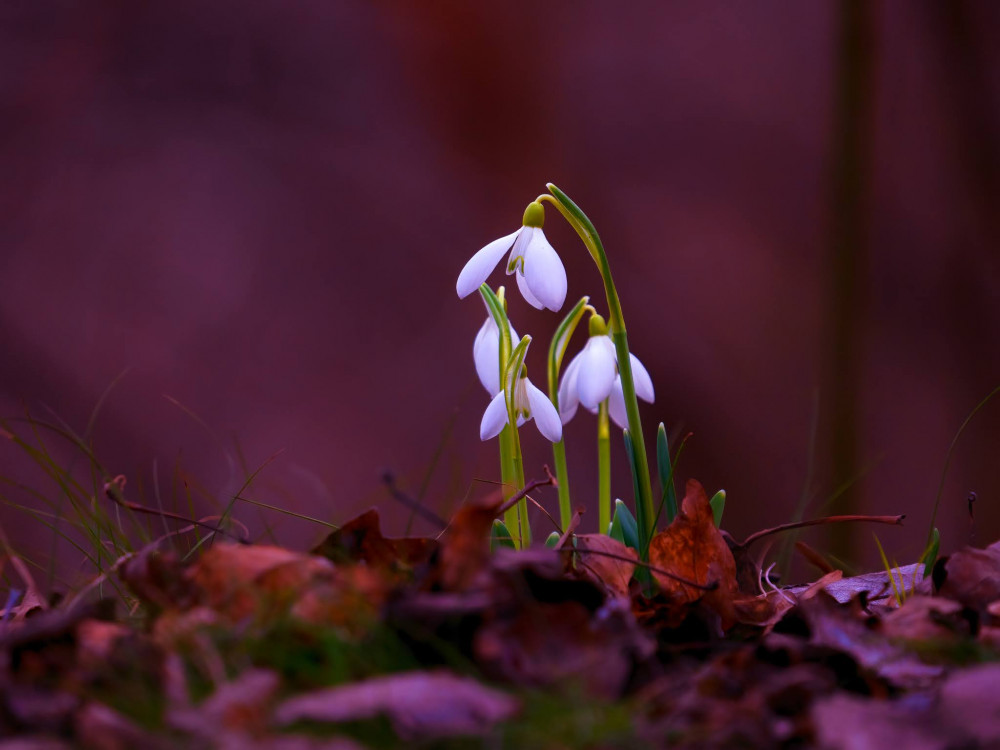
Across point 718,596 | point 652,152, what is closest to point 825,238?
point 652,152

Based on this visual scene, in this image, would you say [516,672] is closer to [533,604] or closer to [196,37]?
[533,604]

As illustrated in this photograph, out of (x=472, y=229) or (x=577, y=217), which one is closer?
(x=577, y=217)

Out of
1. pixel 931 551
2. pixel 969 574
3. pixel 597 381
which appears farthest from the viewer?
pixel 597 381

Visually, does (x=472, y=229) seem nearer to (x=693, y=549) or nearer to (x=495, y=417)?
(x=495, y=417)

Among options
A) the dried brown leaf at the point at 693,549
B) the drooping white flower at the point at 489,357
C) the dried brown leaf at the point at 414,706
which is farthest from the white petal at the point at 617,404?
the dried brown leaf at the point at 414,706

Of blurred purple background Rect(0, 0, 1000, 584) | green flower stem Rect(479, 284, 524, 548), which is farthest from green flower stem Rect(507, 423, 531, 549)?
blurred purple background Rect(0, 0, 1000, 584)

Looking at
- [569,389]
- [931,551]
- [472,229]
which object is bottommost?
[931,551]

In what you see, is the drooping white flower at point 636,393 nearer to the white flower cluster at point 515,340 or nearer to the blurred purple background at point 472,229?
the white flower cluster at point 515,340

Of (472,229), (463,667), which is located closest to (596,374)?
(463,667)
